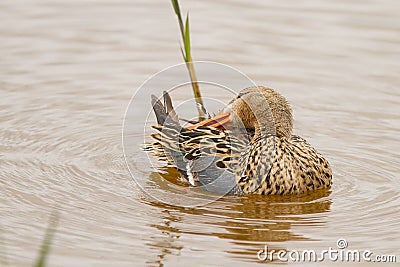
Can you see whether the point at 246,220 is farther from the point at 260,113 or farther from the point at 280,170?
the point at 260,113

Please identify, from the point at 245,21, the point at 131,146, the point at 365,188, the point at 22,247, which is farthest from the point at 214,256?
the point at 245,21

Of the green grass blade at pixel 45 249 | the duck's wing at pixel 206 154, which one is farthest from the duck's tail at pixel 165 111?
the green grass blade at pixel 45 249

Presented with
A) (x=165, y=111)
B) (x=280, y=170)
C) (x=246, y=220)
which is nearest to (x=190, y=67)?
(x=165, y=111)

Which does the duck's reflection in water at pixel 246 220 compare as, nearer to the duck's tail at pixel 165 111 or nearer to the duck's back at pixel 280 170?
the duck's back at pixel 280 170

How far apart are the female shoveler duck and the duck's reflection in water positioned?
0.38ft

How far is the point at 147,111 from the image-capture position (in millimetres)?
9141

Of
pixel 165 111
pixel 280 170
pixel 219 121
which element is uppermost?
pixel 165 111

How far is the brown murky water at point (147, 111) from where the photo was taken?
6.62 meters

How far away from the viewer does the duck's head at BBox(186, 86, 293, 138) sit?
306 inches

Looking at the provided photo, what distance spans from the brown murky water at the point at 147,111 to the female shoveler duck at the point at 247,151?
0.15 m

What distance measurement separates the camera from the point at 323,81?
9828 mm

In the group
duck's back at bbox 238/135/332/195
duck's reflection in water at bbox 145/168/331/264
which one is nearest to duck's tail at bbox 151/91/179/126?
duck's back at bbox 238/135/332/195

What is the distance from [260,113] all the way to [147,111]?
167 cm

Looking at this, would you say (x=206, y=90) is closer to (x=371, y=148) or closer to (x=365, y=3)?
(x=371, y=148)
